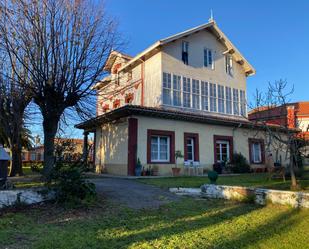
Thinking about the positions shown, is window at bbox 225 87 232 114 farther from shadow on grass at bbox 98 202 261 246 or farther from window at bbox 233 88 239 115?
shadow on grass at bbox 98 202 261 246

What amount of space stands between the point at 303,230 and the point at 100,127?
17.2 metres

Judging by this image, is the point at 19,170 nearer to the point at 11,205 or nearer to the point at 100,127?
the point at 100,127

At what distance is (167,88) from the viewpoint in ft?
67.1

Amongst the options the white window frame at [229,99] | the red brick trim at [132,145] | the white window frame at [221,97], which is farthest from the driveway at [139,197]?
the white window frame at [229,99]

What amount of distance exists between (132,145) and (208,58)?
10947 millimetres

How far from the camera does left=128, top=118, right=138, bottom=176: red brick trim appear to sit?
16.6m

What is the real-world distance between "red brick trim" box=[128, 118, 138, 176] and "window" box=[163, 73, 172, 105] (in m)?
4.05

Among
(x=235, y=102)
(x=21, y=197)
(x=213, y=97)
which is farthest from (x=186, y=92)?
(x=21, y=197)

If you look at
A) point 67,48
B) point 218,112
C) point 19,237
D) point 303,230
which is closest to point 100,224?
point 19,237

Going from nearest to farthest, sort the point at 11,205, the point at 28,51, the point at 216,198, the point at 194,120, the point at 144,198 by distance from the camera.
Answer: the point at 11,205
the point at 144,198
the point at 216,198
the point at 28,51
the point at 194,120

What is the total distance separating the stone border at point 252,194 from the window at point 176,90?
1083cm

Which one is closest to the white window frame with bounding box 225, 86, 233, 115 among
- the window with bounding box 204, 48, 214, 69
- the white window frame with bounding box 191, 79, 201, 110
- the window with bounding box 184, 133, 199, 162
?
the window with bounding box 204, 48, 214, 69

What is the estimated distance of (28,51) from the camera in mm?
10477

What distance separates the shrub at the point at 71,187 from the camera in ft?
24.2
